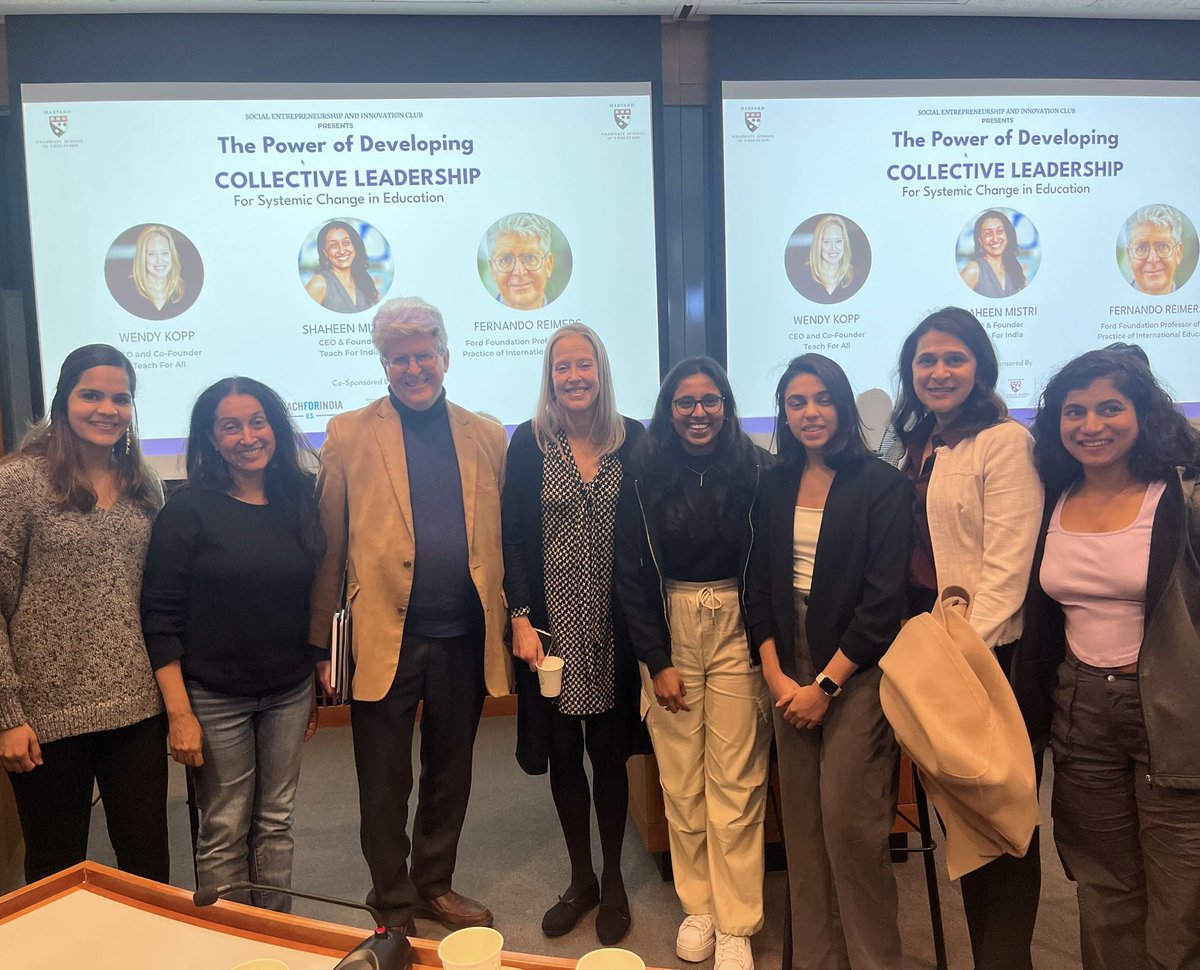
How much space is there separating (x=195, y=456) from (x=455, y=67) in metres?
2.41

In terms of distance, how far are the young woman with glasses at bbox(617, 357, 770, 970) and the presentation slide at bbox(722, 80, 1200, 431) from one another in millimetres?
1737

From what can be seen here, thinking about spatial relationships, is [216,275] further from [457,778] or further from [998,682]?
[998,682]

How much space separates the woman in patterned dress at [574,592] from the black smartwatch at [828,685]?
0.54 metres

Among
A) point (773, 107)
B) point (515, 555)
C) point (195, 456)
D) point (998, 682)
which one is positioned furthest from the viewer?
point (773, 107)

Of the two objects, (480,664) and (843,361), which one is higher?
(843,361)

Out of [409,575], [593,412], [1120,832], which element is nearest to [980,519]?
[1120,832]

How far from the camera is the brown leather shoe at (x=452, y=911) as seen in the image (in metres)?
2.22

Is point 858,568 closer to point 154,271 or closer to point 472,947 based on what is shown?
point 472,947

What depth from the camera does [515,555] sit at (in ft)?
6.91

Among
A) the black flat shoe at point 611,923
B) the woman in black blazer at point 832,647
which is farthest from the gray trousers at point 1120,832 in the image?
the black flat shoe at point 611,923

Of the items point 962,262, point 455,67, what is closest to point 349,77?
point 455,67

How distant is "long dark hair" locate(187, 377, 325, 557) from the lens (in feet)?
6.17

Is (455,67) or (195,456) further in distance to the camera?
(455,67)

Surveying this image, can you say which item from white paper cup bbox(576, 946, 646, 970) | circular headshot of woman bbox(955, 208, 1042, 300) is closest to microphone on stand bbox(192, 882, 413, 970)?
white paper cup bbox(576, 946, 646, 970)
